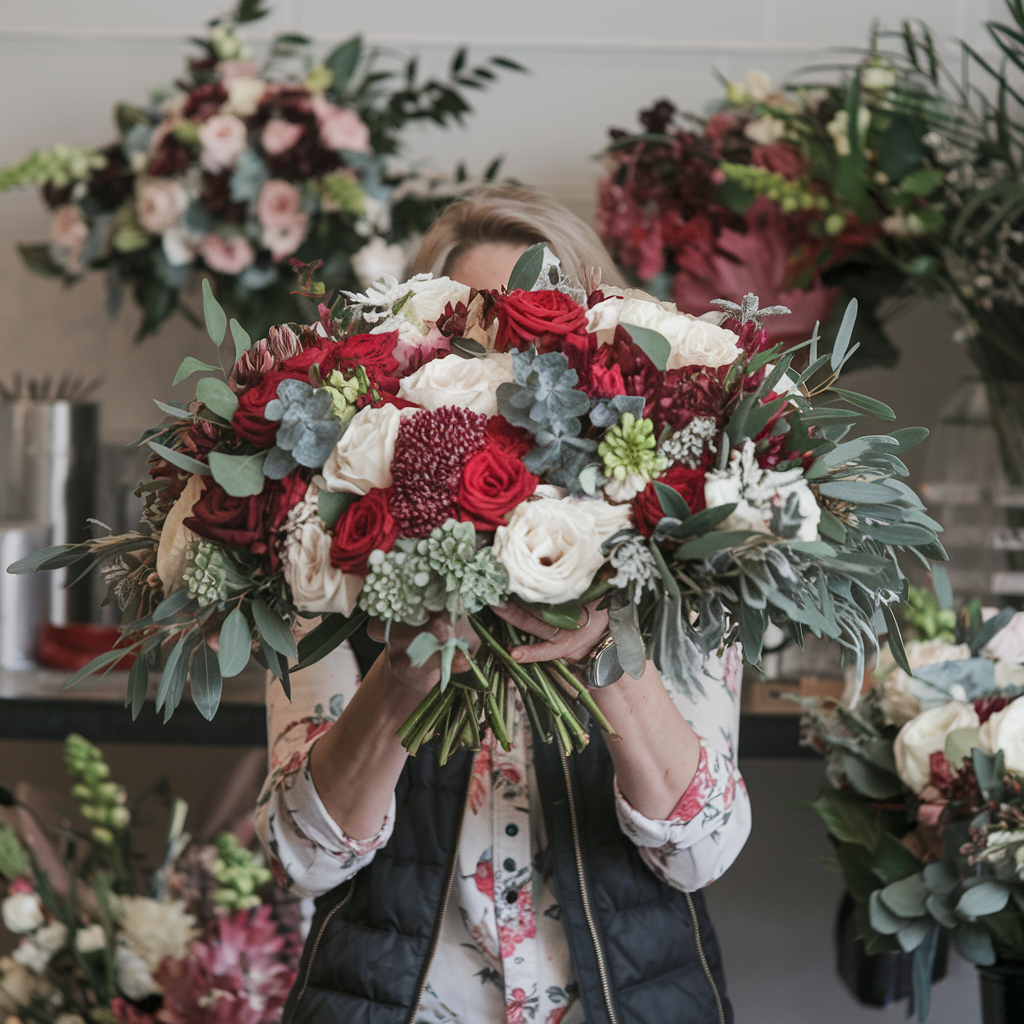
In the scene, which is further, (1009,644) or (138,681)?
(1009,644)

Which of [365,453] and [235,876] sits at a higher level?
[365,453]

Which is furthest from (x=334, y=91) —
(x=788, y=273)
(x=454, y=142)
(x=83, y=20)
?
(x=788, y=273)

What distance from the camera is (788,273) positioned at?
5.00ft

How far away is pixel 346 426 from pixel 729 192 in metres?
1.00

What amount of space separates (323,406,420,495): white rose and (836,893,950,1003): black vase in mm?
1018

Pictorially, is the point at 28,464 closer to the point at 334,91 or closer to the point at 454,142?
the point at 334,91

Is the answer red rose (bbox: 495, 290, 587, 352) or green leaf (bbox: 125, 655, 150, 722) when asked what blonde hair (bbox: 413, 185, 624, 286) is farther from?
green leaf (bbox: 125, 655, 150, 722)

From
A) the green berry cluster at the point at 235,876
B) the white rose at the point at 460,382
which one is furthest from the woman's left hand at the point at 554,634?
the green berry cluster at the point at 235,876

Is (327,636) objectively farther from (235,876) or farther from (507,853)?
(235,876)

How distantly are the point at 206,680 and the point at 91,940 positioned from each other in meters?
0.90

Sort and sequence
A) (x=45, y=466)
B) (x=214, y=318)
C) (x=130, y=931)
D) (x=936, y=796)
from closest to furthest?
1. (x=214, y=318)
2. (x=936, y=796)
3. (x=130, y=931)
4. (x=45, y=466)

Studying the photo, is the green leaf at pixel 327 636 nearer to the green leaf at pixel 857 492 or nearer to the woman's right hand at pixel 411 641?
the woman's right hand at pixel 411 641

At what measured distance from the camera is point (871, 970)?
138 cm

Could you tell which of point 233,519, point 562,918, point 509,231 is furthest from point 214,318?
point 562,918
